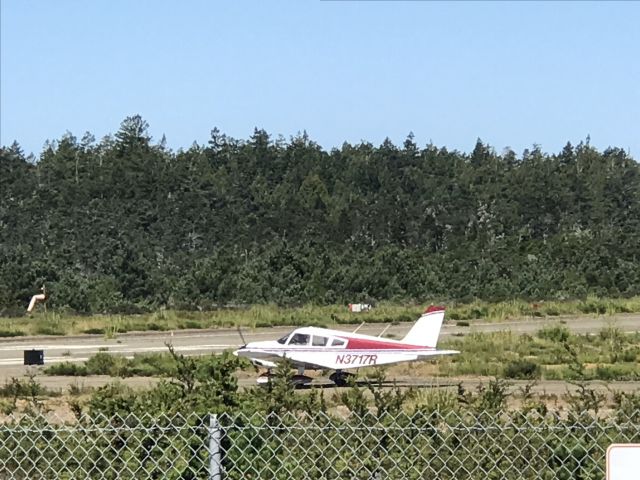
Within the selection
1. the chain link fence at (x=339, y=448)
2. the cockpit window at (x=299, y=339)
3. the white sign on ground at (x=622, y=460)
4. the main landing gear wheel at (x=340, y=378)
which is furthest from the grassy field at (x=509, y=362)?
the white sign on ground at (x=622, y=460)

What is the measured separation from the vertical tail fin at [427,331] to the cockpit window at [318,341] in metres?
2.06

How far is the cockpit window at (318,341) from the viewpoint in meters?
24.4

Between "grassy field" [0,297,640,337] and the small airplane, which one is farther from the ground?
the small airplane

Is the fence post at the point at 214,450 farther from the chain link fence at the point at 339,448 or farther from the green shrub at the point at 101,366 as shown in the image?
the green shrub at the point at 101,366

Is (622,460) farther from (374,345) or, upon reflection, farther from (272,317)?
(272,317)

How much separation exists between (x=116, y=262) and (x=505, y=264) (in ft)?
73.8

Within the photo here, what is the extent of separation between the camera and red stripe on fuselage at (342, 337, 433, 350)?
24469 mm

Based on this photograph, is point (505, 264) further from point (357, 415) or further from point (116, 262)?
point (357, 415)

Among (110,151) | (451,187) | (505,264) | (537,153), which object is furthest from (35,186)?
(537,153)

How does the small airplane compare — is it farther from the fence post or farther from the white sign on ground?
the white sign on ground

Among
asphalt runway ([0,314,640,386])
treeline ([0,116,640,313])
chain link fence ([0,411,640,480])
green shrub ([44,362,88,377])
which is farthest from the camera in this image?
treeline ([0,116,640,313])

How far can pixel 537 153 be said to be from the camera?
4914 inches

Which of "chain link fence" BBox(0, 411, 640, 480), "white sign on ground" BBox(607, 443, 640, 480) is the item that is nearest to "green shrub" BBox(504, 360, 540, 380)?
"chain link fence" BBox(0, 411, 640, 480)

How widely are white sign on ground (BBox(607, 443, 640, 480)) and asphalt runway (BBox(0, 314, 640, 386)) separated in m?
24.1
